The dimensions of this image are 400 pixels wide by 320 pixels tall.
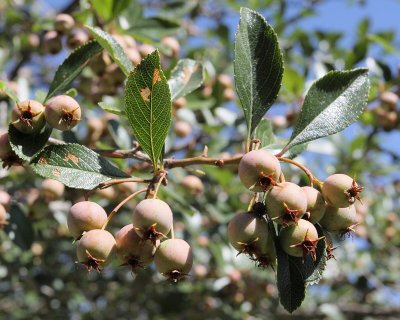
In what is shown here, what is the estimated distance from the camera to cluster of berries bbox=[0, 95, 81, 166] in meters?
1.15

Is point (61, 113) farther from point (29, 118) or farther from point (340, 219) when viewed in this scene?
point (340, 219)

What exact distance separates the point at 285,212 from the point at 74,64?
714 mm

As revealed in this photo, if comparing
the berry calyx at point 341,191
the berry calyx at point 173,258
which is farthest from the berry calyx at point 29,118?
the berry calyx at point 341,191

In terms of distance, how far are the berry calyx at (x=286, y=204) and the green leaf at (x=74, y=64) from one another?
639mm

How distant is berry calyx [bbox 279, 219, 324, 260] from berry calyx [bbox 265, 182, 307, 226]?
19mm

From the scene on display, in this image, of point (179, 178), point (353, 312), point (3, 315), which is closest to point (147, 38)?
point (179, 178)

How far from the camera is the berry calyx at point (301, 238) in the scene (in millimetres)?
1021

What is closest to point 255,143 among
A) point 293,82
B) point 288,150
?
point 288,150

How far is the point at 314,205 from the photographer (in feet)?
3.51

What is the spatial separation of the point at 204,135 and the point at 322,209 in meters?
1.62

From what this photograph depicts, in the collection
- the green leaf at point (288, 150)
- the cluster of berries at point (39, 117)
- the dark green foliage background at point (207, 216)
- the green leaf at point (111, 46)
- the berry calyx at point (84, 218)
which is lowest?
the dark green foliage background at point (207, 216)

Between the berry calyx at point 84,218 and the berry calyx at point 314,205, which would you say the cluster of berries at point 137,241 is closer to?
the berry calyx at point 84,218

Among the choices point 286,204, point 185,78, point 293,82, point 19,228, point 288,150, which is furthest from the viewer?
point 293,82

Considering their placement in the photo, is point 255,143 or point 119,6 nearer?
point 255,143
